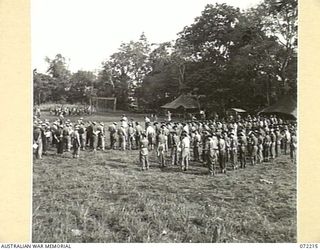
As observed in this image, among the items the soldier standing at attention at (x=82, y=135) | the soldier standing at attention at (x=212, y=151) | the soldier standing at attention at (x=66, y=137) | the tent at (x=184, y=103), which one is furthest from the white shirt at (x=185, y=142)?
the soldier standing at attention at (x=66, y=137)

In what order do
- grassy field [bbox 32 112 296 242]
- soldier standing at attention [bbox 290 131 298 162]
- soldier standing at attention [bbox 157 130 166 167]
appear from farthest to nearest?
soldier standing at attention [bbox 157 130 166 167] → soldier standing at attention [bbox 290 131 298 162] → grassy field [bbox 32 112 296 242]

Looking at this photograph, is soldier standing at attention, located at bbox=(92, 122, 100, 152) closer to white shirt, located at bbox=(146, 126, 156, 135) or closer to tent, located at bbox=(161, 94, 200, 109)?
white shirt, located at bbox=(146, 126, 156, 135)

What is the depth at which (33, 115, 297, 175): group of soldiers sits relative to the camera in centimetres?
303

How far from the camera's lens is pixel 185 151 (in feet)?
10.5

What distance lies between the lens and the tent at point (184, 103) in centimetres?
311

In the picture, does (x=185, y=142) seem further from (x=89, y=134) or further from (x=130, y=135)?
(x=89, y=134)

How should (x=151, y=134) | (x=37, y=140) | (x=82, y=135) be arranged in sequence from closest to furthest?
(x=37, y=140), (x=82, y=135), (x=151, y=134)

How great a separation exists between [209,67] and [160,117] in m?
0.48

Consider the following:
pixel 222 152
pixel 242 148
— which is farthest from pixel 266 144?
pixel 222 152

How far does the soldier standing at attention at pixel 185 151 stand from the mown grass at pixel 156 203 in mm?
65

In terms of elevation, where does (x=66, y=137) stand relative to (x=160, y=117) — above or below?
below

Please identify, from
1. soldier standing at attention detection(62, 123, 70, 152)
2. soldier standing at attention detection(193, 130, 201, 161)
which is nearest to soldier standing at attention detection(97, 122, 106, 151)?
soldier standing at attention detection(62, 123, 70, 152)

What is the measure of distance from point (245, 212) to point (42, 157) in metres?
1.37
